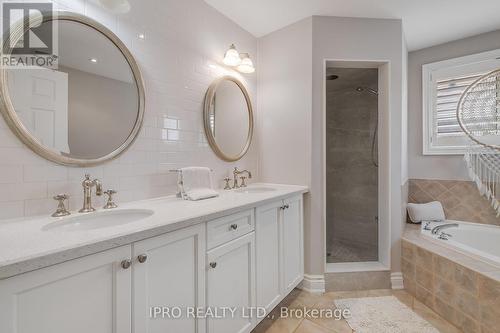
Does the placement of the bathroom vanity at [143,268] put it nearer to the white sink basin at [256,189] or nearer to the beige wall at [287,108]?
the white sink basin at [256,189]

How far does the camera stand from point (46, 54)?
3.51 feet

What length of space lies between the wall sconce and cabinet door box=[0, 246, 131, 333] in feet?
5.53

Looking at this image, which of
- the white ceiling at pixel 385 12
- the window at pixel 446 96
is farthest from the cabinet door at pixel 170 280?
the window at pixel 446 96

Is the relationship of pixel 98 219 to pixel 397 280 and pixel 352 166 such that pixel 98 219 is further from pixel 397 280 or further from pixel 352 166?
pixel 352 166

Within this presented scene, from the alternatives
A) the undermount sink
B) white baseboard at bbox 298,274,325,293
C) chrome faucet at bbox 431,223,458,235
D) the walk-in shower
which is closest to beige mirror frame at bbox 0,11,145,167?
the undermount sink

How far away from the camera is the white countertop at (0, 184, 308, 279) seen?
608mm

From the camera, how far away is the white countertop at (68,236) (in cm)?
61

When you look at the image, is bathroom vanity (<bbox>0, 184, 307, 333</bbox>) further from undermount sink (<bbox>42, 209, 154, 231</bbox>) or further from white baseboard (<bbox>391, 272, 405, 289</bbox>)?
white baseboard (<bbox>391, 272, 405, 289</bbox>)

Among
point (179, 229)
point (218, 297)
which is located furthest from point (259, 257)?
point (179, 229)

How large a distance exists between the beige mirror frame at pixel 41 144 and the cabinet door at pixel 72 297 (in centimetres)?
62

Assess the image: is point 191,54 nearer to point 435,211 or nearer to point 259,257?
point 259,257

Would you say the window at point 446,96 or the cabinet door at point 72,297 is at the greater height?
the window at point 446,96

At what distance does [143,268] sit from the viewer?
87 centimetres

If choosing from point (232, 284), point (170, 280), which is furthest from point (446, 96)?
point (170, 280)
